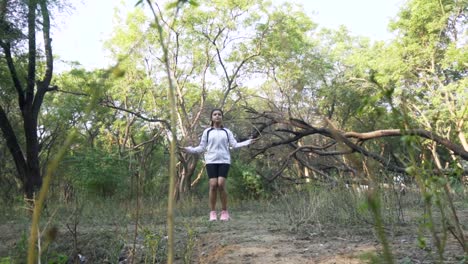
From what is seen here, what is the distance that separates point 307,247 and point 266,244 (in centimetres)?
42

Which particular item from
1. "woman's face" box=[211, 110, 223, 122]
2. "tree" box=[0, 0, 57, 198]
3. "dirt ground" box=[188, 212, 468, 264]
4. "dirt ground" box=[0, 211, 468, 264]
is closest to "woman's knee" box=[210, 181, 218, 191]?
"woman's face" box=[211, 110, 223, 122]

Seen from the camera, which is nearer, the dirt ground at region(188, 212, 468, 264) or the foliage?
the dirt ground at region(188, 212, 468, 264)

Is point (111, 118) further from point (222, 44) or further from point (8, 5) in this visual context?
point (8, 5)

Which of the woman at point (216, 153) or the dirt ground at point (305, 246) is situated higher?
the woman at point (216, 153)

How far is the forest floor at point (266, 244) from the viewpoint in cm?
346

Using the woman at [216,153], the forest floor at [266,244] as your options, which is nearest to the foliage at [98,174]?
the woman at [216,153]

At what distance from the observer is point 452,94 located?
1886cm

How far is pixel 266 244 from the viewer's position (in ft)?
14.2

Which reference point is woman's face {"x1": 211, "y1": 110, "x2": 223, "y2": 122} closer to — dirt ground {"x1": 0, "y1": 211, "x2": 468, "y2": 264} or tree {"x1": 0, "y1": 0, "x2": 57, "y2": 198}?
dirt ground {"x1": 0, "y1": 211, "x2": 468, "y2": 264}

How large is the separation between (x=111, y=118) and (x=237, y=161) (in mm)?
14579

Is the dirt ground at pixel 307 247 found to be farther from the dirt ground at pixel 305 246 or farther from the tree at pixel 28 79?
the tree at pixel 28 79

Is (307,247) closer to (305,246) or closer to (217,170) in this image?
(305,246)

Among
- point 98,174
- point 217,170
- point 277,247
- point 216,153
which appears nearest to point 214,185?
point 217,170

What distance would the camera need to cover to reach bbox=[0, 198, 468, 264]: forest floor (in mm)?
3463
